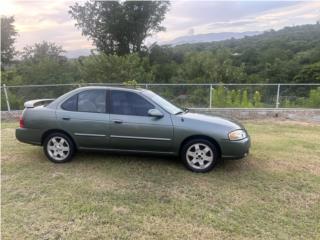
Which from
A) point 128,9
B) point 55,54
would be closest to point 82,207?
point 128,9

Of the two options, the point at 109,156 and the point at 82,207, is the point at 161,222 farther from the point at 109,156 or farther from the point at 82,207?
the point at 109,156

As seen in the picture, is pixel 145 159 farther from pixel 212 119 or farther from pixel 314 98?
pixel 314 98

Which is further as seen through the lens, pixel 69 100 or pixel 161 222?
pixel 69 100

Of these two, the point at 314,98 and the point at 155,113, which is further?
the point at 314,98

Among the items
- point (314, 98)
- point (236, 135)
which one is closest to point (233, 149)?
point (236, 135)

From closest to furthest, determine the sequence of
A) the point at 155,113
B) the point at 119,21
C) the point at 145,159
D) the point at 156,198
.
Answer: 1. the point at 156,198
2. the point at 155,113
3. the point at 145,159
4. the point at 119,21

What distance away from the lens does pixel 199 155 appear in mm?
5398

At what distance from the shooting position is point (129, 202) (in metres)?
4.29

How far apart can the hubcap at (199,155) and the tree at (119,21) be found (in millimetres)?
30657

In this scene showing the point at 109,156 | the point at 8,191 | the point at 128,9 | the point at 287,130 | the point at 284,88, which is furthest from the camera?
the point at 128,9

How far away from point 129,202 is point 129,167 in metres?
1.33

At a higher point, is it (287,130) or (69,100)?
(69,100)

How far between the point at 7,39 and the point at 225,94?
36805 mm

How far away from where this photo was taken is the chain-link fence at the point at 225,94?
1128 cm
